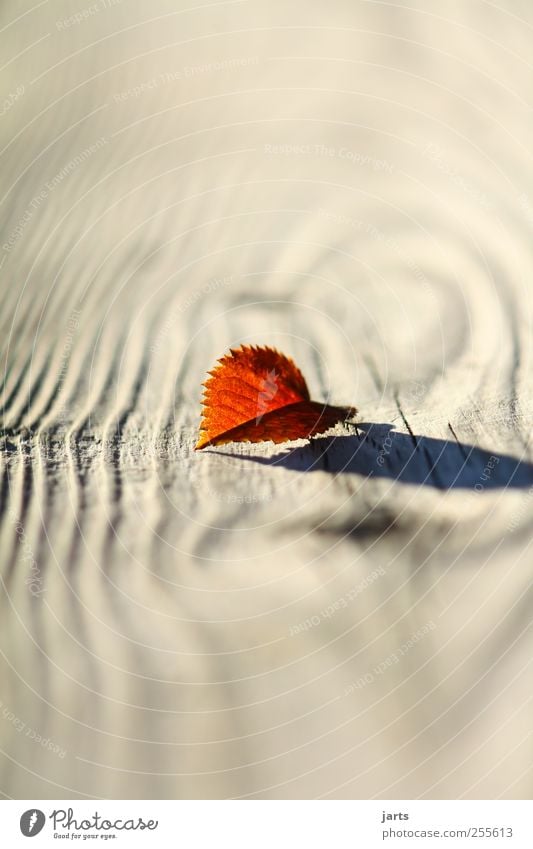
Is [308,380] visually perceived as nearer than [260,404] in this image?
No

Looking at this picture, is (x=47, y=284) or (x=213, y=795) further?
(x=47, y=284)

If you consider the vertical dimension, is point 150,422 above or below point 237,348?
below

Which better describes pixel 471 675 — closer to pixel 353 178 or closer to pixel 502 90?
pixel 353 178
